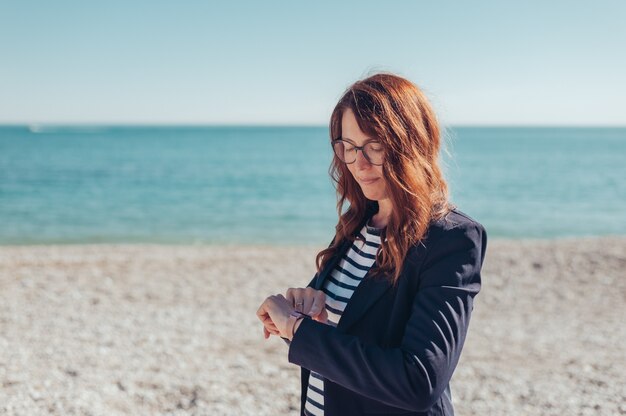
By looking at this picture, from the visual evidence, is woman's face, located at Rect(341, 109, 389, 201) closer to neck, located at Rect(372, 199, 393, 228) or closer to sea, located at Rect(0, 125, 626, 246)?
neck, located at Rect(372, 199, 393, 228)

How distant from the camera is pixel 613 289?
9.42m

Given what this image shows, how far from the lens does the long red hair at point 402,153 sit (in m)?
1.61

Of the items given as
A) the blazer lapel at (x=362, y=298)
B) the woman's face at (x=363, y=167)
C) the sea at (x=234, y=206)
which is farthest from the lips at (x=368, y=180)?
the sea at (x=234, y=206)

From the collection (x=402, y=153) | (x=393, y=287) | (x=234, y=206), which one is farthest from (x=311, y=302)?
(x=234, y=206)

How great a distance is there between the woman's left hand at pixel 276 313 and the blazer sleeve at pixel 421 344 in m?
0.09

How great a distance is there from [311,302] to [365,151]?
499 mm

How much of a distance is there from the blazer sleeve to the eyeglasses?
295mm

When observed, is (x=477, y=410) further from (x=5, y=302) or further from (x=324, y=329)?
(x=5, y=302)

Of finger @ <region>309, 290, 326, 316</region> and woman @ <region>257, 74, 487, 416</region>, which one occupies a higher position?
woman @ <region>257, 74, 487, 416</region>

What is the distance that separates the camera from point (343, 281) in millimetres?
1938

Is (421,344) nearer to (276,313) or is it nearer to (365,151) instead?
(276,313)

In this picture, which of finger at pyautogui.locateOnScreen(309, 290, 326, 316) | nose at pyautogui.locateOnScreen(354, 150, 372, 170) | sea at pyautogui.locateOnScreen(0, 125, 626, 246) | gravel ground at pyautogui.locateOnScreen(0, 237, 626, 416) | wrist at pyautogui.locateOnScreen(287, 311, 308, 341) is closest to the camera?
wrist at pyautogui.locateOnScreen(287, 311, 308, 341)

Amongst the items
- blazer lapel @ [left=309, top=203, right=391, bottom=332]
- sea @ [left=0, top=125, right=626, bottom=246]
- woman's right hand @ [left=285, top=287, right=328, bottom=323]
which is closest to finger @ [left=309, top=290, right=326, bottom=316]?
woman's right hand @ [left=285, top=287, right=328, bottom=323]

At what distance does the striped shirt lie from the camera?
190cm
